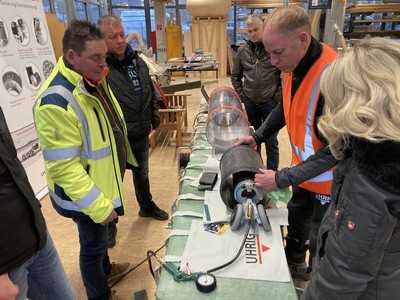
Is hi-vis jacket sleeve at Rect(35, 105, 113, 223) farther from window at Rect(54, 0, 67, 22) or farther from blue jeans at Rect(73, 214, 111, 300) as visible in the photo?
window at Rect(54, 0, 67, 22)

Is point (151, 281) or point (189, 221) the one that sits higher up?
point (189, 221)

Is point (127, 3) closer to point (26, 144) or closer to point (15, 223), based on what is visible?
point (26, 144)

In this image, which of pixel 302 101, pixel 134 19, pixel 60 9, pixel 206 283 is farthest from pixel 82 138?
pixel 134 19

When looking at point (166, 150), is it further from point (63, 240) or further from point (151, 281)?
point (151, 281)

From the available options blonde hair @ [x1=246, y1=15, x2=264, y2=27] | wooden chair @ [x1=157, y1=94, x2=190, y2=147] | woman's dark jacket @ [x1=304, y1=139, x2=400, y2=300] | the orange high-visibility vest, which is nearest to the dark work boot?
the orange high-visibility vest

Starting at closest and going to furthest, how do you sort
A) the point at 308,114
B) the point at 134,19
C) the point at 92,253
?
the point at 308,114, the point at 92,253, the point at 134,19

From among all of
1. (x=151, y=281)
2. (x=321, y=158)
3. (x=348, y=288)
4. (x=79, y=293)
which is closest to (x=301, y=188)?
(x=321, y=158)

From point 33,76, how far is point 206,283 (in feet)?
9.09

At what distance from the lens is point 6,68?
2637mm

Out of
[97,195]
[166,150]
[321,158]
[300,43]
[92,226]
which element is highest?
[300,43]

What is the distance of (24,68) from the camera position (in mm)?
2887

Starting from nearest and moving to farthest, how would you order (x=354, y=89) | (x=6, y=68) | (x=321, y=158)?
(x=354, y=89)
(x=321, y=158)
(x=6, y=68)

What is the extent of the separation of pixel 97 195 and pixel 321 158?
3.04 feet

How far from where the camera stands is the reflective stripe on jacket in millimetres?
1251
